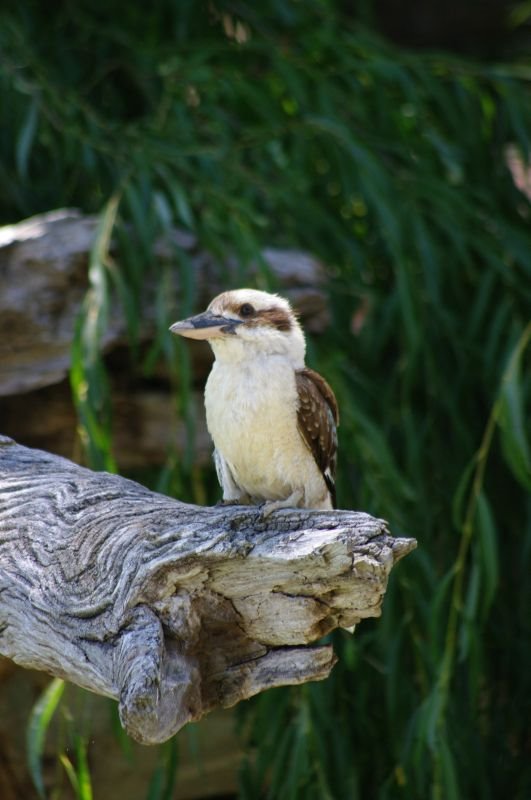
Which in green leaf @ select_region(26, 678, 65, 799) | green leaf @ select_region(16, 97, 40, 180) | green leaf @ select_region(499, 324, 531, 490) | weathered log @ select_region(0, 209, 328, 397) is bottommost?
green leaf @ select_region(26, 678, 65, 799)

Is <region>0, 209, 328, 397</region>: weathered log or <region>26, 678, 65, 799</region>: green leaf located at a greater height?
<region>0, 209, 328, 397</region>: weathered log

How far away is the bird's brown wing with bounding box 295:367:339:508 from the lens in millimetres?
2586

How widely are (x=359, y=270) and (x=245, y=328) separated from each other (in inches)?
44.5

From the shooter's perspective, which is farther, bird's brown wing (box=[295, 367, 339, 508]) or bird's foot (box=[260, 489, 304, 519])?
bird's brown wing (box=[295, 367, 339, 508])

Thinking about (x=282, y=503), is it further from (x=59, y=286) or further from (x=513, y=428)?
(x=59, y=286)

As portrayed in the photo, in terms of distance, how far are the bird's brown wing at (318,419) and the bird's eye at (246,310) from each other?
0.16 meters

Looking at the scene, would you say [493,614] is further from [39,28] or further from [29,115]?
[39,28]

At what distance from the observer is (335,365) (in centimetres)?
333

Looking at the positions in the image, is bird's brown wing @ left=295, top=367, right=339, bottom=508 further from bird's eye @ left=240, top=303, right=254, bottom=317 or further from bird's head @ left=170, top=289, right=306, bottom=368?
bird's eye @ left=240, top=303, right=254, bottom=317

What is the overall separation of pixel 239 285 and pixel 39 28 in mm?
1479

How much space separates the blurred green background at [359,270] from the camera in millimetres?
2996

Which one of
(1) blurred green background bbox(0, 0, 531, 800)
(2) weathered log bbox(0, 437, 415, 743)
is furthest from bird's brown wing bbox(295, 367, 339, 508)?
(2) weathered log bbox(0, 437, 415, 743)

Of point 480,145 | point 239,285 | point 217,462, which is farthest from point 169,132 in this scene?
point 217,462

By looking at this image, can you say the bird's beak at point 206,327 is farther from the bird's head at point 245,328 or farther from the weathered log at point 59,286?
the weathered log at point 59,286
